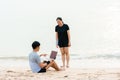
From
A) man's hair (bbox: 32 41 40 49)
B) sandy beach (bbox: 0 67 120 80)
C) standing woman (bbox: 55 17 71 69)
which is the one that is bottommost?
sandy beach (bbox: 0 67 120 80)

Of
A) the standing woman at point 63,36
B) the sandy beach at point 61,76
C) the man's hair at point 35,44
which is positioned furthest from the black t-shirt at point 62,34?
the man's hair at point 35,44

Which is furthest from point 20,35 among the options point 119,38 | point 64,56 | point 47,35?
point 64,56

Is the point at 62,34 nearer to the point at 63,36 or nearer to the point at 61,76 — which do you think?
the point at 63,36

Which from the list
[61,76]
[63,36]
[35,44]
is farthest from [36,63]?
[63,36]

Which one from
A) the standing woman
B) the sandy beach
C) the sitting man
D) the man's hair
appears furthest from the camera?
the standing woman

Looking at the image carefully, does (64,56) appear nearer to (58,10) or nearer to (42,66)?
(42,66)

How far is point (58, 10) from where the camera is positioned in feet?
118

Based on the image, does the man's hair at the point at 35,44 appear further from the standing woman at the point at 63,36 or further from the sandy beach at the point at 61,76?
the standing woman at the point at 63,36

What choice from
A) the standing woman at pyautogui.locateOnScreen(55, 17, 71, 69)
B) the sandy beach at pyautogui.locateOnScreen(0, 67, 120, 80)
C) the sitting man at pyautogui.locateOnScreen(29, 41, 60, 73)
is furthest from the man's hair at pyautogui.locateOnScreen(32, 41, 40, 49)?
the standing woman at pyautogui.locateOnScreen(55, 17, 71, 69)

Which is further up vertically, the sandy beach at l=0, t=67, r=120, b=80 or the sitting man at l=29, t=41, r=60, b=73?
the sitting man at l=29, t=41, r=60, b=73

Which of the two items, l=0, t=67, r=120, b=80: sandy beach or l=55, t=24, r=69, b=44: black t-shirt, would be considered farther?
l=55, t=24, r=69, b=44: black t-shirt

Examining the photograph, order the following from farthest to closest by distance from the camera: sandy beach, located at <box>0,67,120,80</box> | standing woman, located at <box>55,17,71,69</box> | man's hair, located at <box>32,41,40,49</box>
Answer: standing woman, located at <box>55,17,71,69</box>, man's hair, located at <box>32,41,40,49</box>, sandy beach, located at <box>0,67,120,80</box>

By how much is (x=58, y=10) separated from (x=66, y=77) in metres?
25.9

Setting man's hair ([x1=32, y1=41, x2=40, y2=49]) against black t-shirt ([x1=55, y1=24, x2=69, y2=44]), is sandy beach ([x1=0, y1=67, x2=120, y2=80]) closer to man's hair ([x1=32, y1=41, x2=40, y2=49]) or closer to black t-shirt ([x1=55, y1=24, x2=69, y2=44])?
man's hair ([x1=32, y1=41, x2=40, y2=49])
